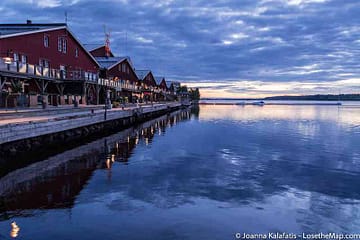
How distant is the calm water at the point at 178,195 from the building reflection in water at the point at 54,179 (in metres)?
0.04

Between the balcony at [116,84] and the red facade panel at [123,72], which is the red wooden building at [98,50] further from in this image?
the balcony at [116,84]

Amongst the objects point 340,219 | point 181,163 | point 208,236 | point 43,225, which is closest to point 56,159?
point 181,163

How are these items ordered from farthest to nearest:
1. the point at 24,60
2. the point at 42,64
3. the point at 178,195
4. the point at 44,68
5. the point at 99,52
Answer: the point at 99,52
the point at 42,64
the point at 44,68
the point at 24,60
the point at 178,195

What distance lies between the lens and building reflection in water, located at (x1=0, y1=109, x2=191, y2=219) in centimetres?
1201

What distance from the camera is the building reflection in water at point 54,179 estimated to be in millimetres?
12008

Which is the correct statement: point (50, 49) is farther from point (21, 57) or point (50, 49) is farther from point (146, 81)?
point (146, 81)

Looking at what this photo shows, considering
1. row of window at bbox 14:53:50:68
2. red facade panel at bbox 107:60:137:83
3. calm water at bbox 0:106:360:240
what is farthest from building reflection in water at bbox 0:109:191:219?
red facade panel at bbox 107:60:137:83

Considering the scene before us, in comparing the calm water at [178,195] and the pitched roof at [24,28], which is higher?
the pitched roof at [24,28]

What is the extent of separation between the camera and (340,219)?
1111cm

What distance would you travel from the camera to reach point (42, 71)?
1406 inches

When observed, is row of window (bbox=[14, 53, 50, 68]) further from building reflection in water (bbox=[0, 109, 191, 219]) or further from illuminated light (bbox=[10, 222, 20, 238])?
illuminated light (bbox=[10, 222, 20, 238])

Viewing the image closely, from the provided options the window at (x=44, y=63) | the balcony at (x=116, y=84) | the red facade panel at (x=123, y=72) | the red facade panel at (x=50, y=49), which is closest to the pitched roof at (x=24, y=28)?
the red facade panel at (x=50, y=49)

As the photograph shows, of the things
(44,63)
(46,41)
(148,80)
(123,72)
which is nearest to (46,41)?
(46,41)

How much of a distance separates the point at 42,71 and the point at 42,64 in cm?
367
